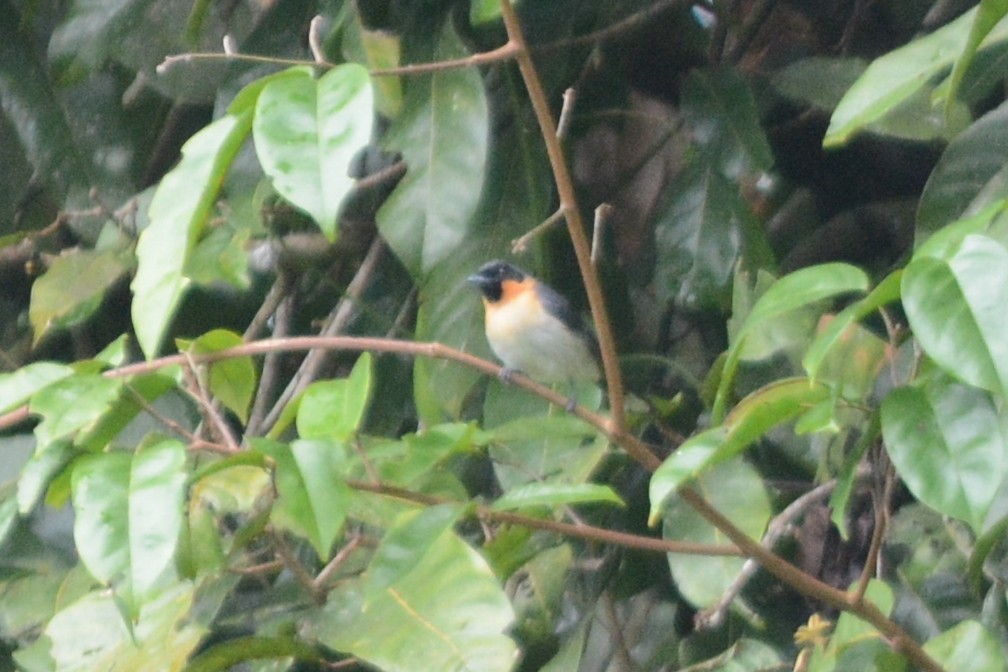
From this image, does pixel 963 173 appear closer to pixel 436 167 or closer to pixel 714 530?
pixel 714 530

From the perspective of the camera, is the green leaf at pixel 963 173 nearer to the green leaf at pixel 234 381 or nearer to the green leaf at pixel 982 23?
the green leaf at pixel 982 23

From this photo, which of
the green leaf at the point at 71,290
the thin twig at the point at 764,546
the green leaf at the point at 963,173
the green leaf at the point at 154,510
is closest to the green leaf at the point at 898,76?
the green leaf at the point at 963,173

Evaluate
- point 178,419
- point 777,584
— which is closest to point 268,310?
point 178,419

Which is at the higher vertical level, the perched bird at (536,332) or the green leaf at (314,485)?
the green leaf at (314,485)

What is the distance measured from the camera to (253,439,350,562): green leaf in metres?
1.14

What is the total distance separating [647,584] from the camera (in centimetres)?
209

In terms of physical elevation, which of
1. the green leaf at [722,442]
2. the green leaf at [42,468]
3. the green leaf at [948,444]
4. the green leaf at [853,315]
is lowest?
the green leaf at [42,468]

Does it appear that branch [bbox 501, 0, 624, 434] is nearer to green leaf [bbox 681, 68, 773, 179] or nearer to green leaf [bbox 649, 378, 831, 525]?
green leaf [bbox 649, 378, 831, 525]

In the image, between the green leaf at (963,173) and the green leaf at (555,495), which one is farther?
the green leaf at (963,173)

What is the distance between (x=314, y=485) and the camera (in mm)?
1160

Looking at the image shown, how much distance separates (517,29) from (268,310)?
130 cm

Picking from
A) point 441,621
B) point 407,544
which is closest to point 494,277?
point 441,621

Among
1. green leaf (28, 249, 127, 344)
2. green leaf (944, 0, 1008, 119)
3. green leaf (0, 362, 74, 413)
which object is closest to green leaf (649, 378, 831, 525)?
green leaf (944, 0, 1008, 119)

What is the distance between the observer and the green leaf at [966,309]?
3.33 ft
